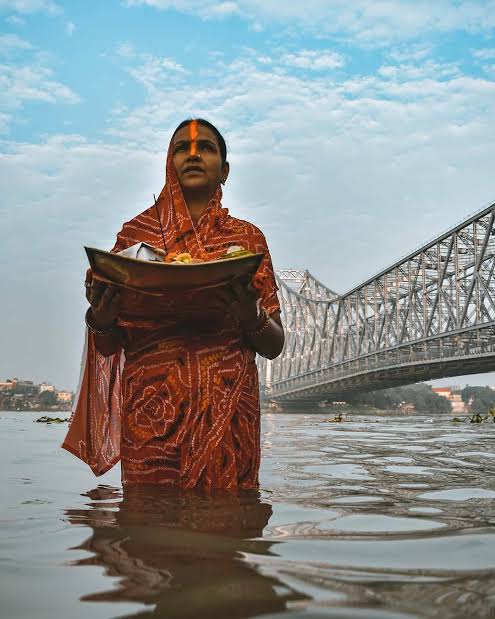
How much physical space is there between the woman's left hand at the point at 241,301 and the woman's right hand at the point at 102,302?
0.35 meters

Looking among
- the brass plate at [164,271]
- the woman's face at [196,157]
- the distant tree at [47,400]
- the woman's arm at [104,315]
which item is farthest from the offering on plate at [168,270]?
the distant tree at [47,400]

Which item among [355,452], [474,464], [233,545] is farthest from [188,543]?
[355,452]

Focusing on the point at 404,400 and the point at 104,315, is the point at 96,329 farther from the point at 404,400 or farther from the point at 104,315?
the point at 404,400

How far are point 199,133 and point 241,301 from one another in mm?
815

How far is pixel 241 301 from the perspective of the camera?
210cm

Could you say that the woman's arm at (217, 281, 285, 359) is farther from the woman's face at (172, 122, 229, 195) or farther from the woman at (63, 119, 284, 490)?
the woman's face at (172, 122, 229, 195)

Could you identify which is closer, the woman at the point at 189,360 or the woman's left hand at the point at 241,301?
the woman's left hand at the point at 241,301

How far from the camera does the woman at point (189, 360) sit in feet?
7.35

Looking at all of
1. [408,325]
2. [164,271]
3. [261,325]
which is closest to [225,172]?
[261,325]

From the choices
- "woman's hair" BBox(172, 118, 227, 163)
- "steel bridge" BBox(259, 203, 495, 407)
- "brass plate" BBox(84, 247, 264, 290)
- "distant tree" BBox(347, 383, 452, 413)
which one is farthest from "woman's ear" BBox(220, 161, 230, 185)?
"distant tree" BBox(347, 383, 452, 413)

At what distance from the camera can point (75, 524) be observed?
6.29 feet

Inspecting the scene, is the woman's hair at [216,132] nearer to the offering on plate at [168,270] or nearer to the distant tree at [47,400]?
the offering on plate at [168,270]

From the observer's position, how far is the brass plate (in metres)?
1.94

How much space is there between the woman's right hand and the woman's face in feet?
2.09
